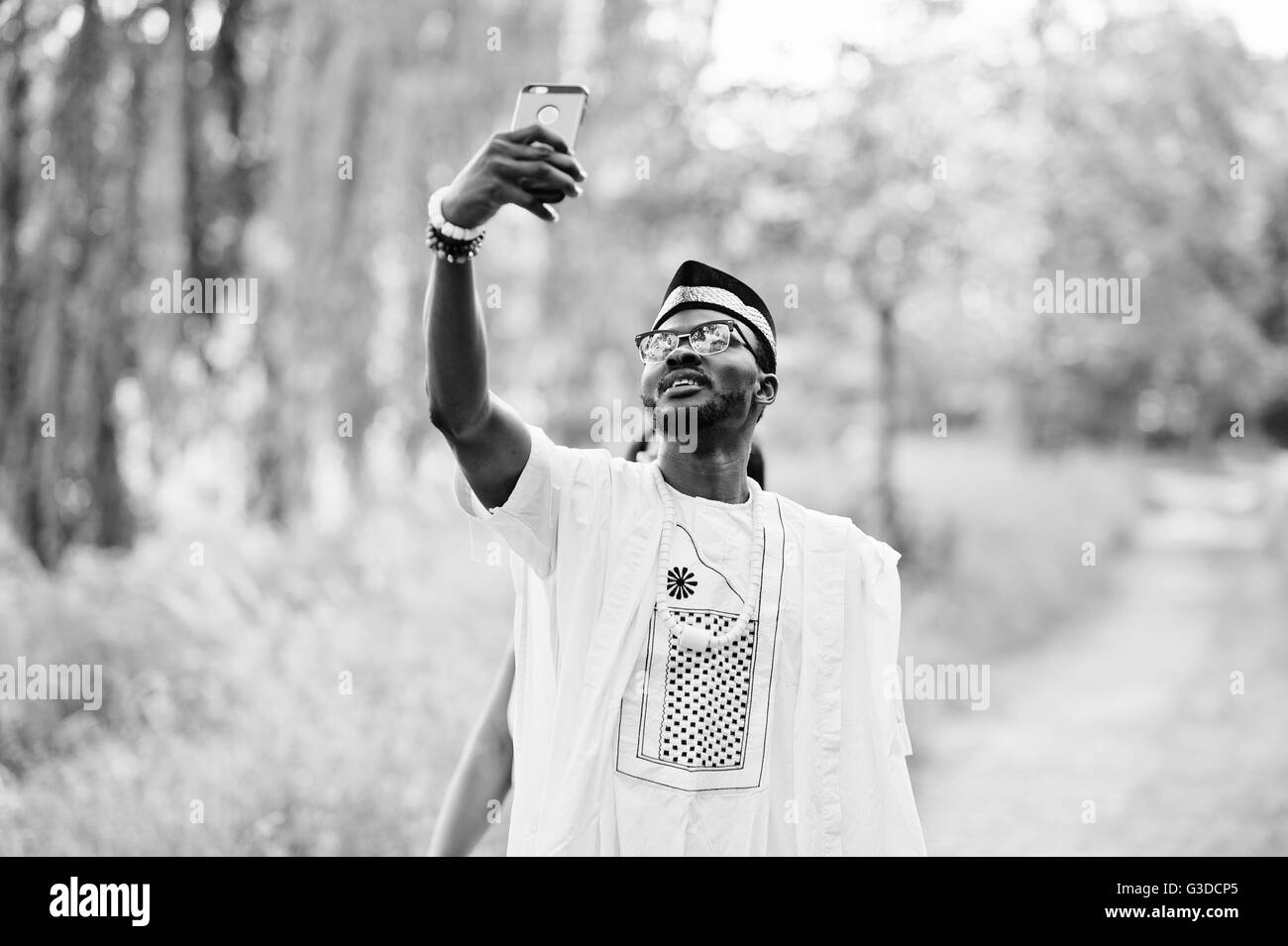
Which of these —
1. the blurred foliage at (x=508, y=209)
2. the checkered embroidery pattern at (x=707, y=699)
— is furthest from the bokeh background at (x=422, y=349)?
the checkered embroidery pattern at (x=707, y=699)

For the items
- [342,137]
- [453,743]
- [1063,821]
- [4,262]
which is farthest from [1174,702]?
[4,262]

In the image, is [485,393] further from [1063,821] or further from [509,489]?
[1063,821]

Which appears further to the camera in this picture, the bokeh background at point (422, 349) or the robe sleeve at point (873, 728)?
the bokeh background at point (422, 349)

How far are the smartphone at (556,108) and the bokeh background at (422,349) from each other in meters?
0.91

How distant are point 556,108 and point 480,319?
0.40 m

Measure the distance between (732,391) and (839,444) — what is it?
13387 millimetres

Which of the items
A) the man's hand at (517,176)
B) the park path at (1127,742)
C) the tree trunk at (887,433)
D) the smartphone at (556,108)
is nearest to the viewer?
the man's hand at (517,176)

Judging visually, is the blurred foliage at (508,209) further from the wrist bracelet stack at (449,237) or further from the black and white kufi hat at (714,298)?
the wrist bracelet stack at (449,237)

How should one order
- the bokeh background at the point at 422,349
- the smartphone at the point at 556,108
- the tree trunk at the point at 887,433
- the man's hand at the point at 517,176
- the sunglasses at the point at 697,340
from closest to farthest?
the man's hand at the point at 517,176
the smartphone at the point at 556,108
the sunglasses at the point at 697,340
the bokeh background at the point at 422,349
the tree trunk at the point at 887,433

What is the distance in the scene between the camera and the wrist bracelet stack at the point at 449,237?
2.06 metres

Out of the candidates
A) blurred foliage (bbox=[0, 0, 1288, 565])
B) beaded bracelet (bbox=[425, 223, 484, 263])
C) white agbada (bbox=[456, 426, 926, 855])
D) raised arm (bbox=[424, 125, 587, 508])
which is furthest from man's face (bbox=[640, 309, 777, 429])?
blurred foliage (bbox=[0, 0, 1288, 565])

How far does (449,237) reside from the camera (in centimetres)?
207

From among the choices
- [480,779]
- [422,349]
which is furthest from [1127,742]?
[480,779]

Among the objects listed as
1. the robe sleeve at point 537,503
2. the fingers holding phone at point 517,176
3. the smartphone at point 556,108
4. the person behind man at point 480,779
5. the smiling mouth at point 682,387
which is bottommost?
the person behind man at point 480,779
